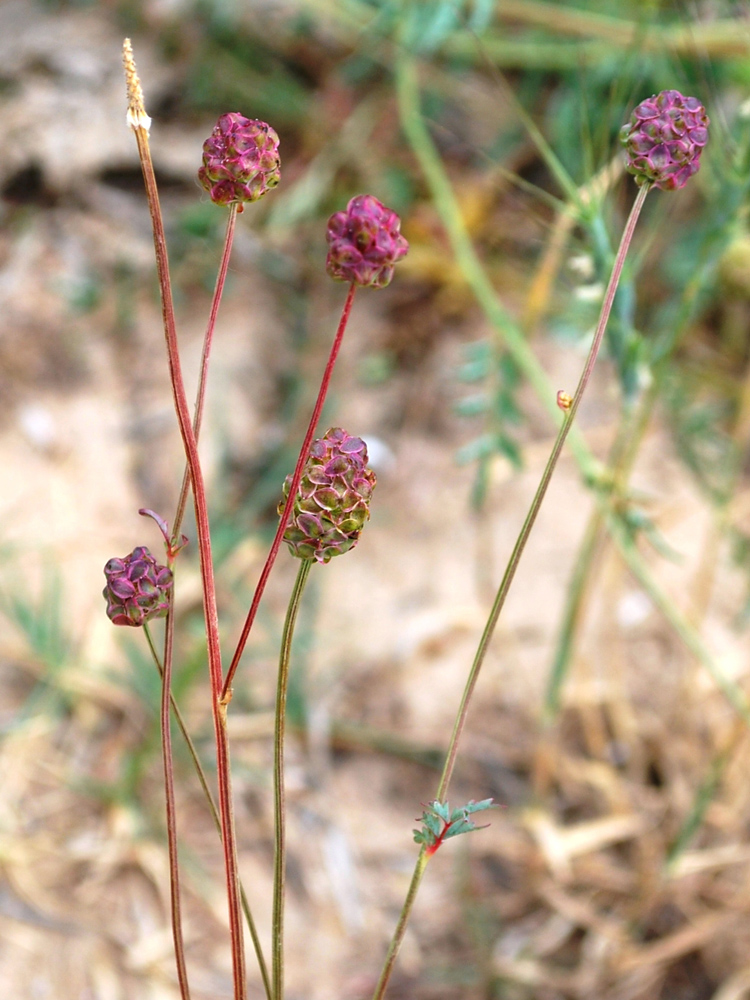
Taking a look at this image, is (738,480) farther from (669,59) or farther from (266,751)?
(266,751)

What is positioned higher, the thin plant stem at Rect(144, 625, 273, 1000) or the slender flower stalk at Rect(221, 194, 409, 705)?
the slender flower stalk at Rect(221, 194, 409, 705)

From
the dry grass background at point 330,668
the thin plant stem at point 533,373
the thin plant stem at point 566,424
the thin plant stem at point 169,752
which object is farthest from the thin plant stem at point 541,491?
the dry grass background at point 330,668

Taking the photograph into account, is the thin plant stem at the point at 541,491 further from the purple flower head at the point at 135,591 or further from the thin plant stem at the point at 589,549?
the thin plant stem at the point at 589,549

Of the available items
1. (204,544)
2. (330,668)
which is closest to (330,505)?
(204,544)

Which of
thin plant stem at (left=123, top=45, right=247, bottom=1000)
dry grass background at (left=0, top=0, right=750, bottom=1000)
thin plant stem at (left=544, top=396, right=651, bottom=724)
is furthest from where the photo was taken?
dry grass background at (left=0, top=0, right=750, bottom=1000)

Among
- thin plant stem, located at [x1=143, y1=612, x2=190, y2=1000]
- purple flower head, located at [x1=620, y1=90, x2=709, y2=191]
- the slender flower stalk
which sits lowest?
thin plant stem, located at [x1=143, y1=612, x2=190, y2=1000]

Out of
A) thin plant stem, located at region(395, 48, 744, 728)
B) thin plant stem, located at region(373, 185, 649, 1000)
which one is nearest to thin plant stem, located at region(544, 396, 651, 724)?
thin plant stem, located at region(395, 48, 744, 728)

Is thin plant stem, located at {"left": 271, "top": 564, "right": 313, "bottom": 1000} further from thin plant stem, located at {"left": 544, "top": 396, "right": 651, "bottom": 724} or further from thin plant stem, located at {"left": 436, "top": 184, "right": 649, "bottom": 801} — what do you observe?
thin plant stem, located at {"left": 544, "top": 396, "right": 651, "bottom": 724}

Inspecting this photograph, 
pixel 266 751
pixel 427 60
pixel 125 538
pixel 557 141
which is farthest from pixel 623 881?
pixel 427 60
